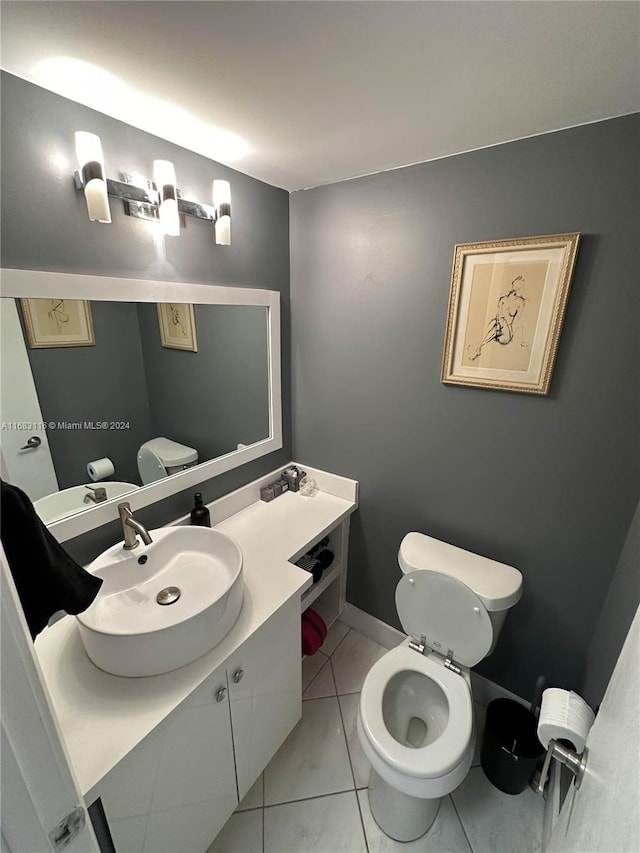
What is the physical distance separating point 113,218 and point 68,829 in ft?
4.51

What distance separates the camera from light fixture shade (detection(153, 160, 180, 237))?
109cm

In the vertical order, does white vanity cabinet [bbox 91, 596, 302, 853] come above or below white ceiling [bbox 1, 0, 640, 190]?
below

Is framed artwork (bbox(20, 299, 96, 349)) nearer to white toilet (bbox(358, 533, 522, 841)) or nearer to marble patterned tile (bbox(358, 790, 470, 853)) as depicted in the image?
white toilet (bbox(358, 533, 522, 841))

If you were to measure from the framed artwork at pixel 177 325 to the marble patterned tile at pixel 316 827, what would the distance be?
1772 mm

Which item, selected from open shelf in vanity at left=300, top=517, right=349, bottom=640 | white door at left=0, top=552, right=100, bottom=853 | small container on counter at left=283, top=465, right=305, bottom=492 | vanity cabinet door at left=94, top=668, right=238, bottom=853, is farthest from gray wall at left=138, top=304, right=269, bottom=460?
white door at left=0, top=552, right=100, bottom=853

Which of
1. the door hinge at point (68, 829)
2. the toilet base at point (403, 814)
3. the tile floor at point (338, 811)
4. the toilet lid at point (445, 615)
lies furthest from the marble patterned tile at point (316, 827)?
the door hinge at point (68, 829)

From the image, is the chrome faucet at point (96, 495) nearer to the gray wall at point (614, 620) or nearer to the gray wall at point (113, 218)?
the gray wall at point (113, 218)

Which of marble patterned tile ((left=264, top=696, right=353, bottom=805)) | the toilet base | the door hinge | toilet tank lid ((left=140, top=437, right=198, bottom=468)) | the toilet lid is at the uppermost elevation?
toilet tank lid ((left=140, top=437, right=198, bottom=468))

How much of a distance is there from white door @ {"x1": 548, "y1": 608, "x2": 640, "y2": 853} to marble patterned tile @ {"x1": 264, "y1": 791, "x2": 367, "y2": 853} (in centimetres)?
89

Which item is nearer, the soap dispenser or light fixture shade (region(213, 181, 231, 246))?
light fixture shade (region(213, 181, 231, 246))

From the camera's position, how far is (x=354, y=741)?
59.5 inches

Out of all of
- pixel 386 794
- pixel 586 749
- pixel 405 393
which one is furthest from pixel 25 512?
pixel 386 794

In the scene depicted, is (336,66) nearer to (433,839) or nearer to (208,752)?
(208,752)

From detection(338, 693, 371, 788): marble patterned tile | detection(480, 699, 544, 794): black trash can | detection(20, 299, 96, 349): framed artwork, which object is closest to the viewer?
detection(20, 299, 96, 349): framed artwork
